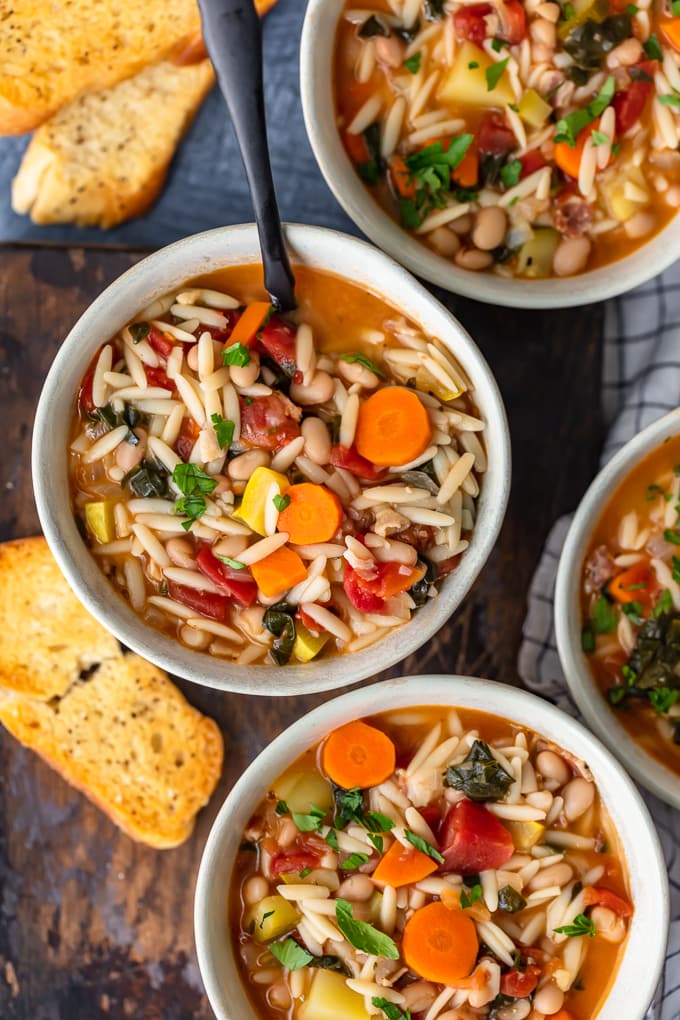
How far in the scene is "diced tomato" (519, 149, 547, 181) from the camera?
10.5ft

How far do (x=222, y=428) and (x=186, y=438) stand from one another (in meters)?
0.13

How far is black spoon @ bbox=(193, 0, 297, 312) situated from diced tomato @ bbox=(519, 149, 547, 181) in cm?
84

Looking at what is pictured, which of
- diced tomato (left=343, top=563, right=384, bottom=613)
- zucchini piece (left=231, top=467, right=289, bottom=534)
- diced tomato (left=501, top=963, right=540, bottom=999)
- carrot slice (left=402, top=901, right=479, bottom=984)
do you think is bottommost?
diced tomato (left=501, top=963, right=540, bottom=999)

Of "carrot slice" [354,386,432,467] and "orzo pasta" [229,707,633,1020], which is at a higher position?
"carrot slice" [354,386,432,467]

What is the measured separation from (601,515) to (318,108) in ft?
4.88

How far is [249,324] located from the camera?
2.91 meters

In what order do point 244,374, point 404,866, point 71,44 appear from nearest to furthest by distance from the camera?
point 244,374, point 404,866, point 71,44

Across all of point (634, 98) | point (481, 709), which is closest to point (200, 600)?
point (481, 709)

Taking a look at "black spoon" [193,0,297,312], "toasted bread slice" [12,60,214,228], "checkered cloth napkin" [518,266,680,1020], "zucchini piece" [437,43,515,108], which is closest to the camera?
"black spoon" [193,0,297,312]

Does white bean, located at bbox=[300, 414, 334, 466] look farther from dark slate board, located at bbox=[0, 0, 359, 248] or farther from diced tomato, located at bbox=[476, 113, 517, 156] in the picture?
dark slate board, located at bbox=[0, 0, 359, 248]

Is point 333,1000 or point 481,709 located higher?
point 481,709

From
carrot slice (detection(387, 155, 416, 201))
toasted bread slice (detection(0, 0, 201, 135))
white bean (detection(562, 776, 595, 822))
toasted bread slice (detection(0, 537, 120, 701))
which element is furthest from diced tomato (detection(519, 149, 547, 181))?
toasted bread slice (detection(0, 537, 120, 701))

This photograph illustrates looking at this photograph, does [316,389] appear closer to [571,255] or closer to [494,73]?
[571,255]

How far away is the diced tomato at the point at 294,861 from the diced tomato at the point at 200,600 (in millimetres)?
748
